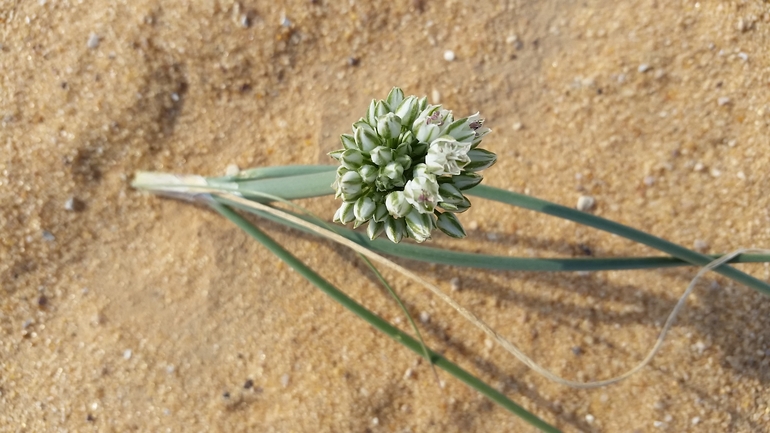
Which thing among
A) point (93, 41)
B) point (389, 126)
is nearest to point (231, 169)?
point (93, 41)

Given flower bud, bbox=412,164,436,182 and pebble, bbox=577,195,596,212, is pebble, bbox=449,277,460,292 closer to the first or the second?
pebble, bbox=577,195,596,212

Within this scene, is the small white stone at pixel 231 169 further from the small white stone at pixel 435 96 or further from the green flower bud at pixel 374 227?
the green flower bud at pixel 374 227

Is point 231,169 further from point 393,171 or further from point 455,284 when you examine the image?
point 393,171

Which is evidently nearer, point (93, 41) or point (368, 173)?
point (368, 173)

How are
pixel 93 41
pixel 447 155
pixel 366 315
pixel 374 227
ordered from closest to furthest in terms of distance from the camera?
pixel 447 155 → pixel 374 227 → pixel 366 315 → pixel 93 41

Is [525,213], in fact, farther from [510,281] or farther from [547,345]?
[547,345]
